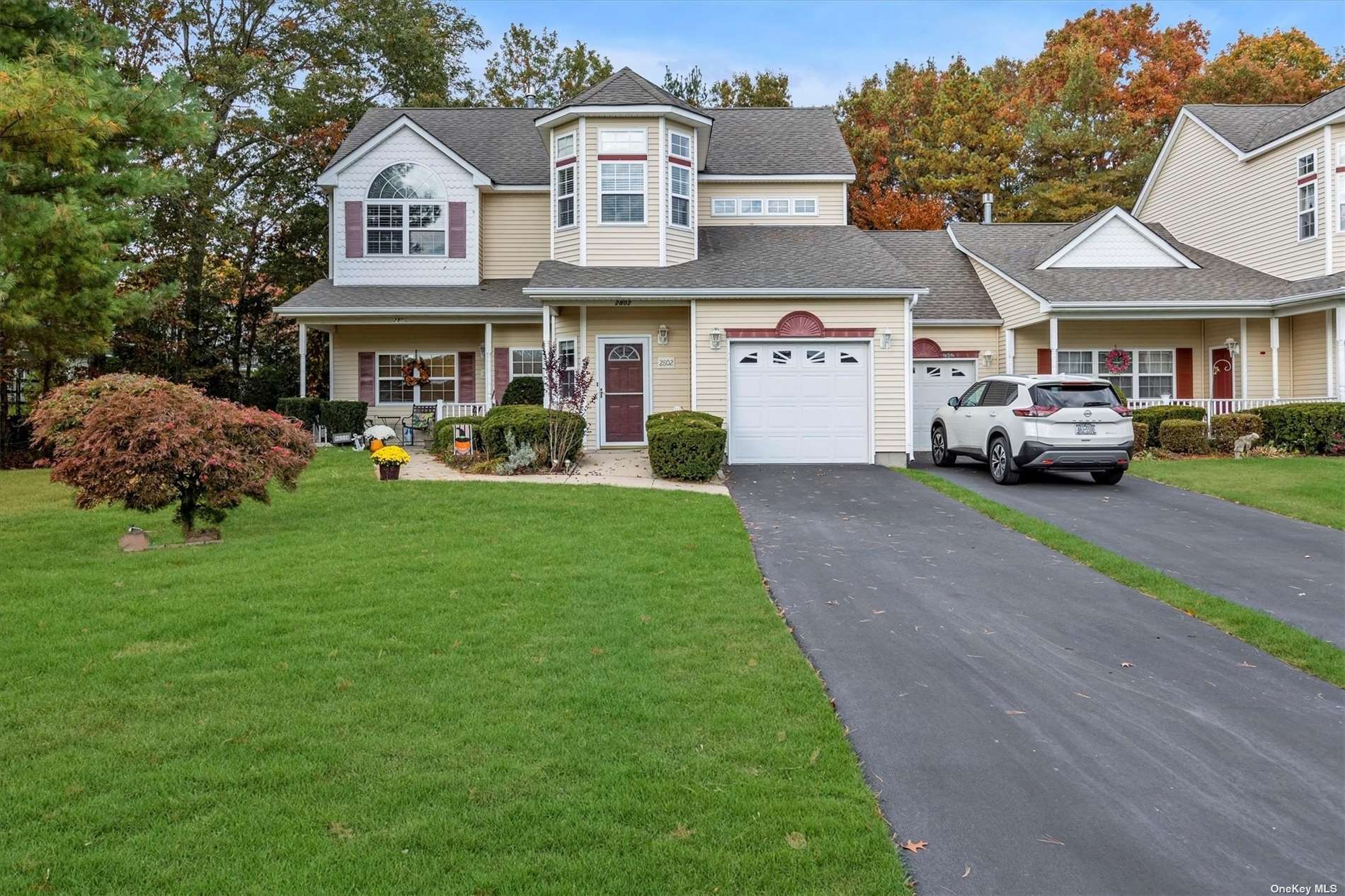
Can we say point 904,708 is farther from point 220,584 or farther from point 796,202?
point 796,202

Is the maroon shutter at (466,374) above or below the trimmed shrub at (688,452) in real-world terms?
above

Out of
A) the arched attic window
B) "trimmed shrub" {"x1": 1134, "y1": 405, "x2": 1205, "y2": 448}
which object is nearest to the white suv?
"trimmed shrub" {"x1": 1134, "y1": 405, "x2": 1205, "y2": 448}

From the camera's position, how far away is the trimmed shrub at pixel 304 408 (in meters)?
19.6

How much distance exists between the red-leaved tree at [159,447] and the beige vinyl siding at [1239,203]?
21522 millimetres

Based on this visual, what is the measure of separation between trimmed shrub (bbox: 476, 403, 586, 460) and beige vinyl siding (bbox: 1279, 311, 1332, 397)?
16.4 meters

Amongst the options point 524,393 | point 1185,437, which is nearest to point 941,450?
point 1185,437

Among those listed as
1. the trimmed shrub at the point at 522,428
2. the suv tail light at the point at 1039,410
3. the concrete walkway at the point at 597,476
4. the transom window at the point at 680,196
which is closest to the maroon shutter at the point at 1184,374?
the suv tail light at the point at 1039,410

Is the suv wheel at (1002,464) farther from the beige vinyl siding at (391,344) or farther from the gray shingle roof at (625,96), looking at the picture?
the beige vinyl siding at (391,344)

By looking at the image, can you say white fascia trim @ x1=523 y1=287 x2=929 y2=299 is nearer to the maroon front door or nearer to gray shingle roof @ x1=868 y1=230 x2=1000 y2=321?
the maroon front door

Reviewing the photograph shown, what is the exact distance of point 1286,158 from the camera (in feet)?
67.7

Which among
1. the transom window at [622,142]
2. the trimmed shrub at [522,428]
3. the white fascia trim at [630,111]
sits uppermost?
the white fascia trim at [630,111]

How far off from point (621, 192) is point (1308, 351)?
1583 cm

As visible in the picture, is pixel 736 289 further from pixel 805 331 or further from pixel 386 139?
pixel 386 139

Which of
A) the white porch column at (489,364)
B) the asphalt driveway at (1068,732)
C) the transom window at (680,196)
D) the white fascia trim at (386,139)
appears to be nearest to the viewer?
the asphalt driveway at (1068,732)
